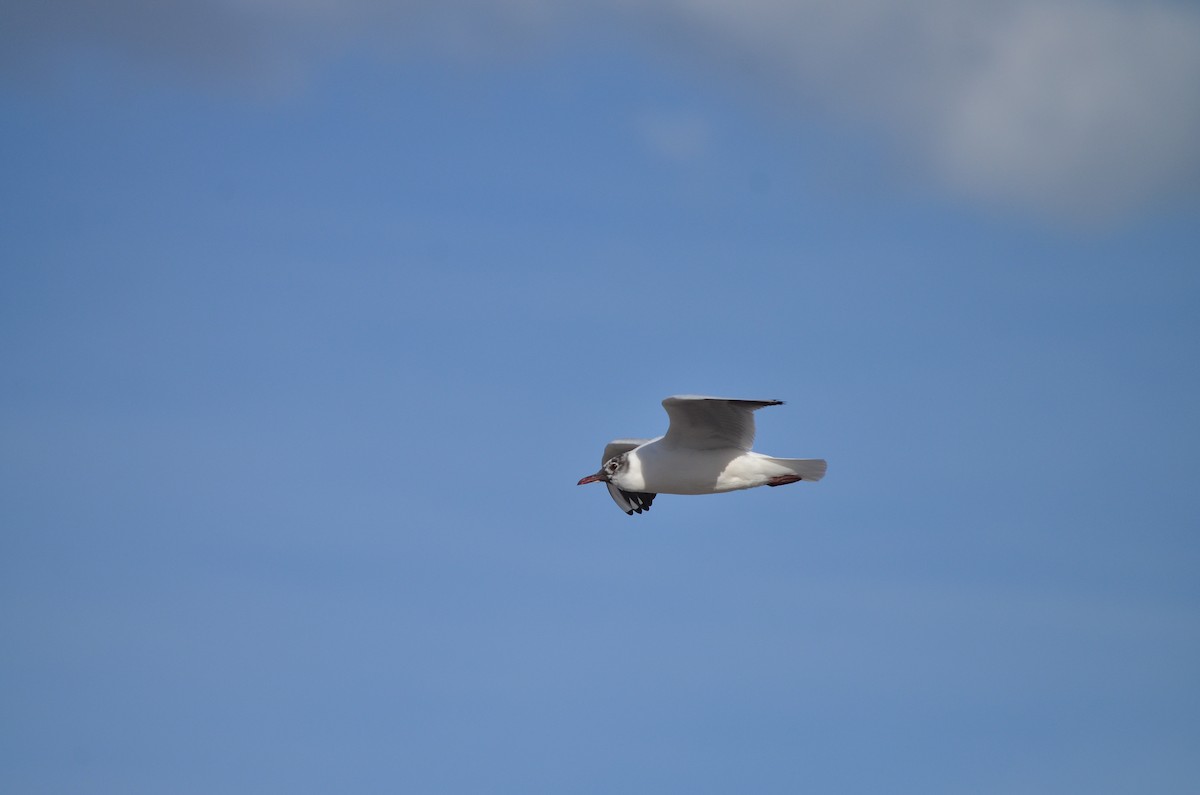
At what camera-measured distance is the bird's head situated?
74.0ft

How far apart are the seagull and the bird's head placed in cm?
22

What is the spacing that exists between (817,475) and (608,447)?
330 cm

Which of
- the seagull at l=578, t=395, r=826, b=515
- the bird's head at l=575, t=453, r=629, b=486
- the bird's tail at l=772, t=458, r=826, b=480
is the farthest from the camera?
the bird's head at l=575, t=453, r=629, b=486

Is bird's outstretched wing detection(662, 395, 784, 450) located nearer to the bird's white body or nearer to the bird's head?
the bird's white body

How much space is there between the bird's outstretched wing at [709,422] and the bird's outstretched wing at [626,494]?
5.09 feet

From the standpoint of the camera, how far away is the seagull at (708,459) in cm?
2086

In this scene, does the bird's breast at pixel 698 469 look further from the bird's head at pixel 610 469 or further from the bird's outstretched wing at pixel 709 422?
the bird's head at pixel 610 469

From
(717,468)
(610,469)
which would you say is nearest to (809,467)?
(717,468)

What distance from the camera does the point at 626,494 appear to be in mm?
23812

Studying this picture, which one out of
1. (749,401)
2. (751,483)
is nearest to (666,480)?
(751,483)

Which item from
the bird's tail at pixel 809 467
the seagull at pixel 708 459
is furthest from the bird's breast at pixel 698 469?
the bird's tail at pixel 809 467

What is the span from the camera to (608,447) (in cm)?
Answer: 2353

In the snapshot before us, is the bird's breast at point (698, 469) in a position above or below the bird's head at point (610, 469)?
below

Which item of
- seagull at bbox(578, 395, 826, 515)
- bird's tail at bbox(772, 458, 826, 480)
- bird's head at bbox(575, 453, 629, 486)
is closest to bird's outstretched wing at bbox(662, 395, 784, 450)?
seagull at bbox(578, 395, 826, 515)
